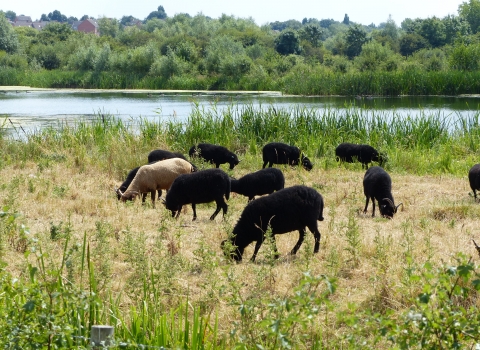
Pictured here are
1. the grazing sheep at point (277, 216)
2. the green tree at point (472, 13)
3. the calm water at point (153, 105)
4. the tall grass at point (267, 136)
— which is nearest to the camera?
the grazing sheep at point (277, 216)

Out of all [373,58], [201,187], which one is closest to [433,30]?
[373,58]

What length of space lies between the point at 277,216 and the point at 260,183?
2.91m

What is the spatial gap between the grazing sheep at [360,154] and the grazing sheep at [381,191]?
145 inches

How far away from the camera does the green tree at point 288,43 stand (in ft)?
255

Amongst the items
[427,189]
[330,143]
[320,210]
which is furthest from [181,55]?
[320,210]

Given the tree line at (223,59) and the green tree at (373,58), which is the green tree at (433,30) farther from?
the green tree at (373,58)

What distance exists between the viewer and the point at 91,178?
40.1 feet

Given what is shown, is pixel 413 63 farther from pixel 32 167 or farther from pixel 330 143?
pixel 32 167

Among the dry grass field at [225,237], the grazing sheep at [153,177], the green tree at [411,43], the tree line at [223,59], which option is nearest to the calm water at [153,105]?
the tree line at [223,59]

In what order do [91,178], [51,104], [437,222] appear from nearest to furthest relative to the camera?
[437,222] → [91,178] → [51,104]

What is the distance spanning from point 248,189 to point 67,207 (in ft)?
8.70

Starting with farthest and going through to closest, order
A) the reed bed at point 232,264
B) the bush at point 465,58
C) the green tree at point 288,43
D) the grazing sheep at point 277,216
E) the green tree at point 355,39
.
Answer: the green tree at point 355,39, the green tree at point 288,43, the bush at point 465,58, the grazing sheep at point 277,216, the reed bed at point 232,264

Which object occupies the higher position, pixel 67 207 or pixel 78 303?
pixel 78 303

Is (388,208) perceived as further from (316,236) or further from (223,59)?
(223,59)
